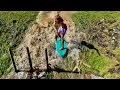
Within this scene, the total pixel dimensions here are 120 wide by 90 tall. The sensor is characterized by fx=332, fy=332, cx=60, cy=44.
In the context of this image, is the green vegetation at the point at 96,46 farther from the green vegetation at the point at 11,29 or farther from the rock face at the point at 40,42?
the green vegetation at the point at 11,29

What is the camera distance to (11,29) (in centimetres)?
913

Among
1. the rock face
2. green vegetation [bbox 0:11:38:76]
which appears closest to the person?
the rock face

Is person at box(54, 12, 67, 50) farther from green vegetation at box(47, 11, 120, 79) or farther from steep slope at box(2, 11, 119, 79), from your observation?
green vegetation at box(47, 11, 120, 79)

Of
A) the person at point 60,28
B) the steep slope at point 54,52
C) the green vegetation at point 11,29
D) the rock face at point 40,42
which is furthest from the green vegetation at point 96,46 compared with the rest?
the green vegetation at point 11,29

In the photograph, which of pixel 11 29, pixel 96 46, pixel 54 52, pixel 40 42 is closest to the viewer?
pixel 54 52

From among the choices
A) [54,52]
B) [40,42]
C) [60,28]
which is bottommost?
[54,52]

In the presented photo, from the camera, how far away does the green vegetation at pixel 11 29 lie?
8.34m

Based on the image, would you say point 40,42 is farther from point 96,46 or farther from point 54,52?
point 96,46

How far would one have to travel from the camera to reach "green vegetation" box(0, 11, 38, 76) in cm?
834

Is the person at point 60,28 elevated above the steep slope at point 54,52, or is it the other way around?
the person at point 60,28

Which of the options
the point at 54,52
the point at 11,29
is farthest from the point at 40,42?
the point at 11,29

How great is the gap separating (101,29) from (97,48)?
76cm
